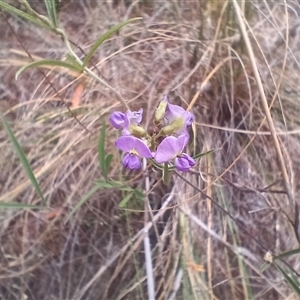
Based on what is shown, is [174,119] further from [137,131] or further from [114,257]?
[114,257]

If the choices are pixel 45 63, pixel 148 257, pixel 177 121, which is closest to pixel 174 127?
pixel 177 121

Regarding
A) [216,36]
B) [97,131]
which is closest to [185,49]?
[216,36]

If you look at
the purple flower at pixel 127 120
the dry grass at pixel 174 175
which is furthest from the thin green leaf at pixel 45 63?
the dry grass at pixel 174 175

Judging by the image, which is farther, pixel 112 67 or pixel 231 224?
pixel 112 67

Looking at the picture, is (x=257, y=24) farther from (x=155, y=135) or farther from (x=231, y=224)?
(x=155, y=135)

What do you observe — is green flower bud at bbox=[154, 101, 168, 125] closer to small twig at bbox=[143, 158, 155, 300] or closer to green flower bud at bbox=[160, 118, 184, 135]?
green flower bud at bbox=[160, 118, 184, 135]

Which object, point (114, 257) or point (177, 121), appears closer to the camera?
point (177, 121)

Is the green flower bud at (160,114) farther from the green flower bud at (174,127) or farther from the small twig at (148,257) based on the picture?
the small twig at (148,257)
